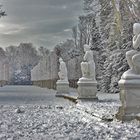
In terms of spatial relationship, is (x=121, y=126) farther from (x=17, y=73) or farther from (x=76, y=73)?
(x=17, y=73)

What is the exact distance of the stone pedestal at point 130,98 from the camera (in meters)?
11.1

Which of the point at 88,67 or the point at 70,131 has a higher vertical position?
the point at 88,67

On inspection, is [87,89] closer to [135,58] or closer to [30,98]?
[30,98]

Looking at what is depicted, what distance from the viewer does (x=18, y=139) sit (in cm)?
824

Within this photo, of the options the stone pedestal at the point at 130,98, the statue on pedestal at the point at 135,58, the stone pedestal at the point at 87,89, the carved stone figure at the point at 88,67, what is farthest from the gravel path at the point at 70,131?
the carved stone figure at the point at 88,67

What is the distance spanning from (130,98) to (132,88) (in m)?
0.29

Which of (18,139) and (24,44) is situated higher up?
(24,44)

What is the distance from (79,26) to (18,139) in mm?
65409

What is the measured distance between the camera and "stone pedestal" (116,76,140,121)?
36.6 ft

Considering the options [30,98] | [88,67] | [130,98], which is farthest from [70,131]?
[30,98]

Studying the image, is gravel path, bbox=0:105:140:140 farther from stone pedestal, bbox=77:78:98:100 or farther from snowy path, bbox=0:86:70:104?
snowy path, bbox=0:86:70:104

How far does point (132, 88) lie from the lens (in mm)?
11234

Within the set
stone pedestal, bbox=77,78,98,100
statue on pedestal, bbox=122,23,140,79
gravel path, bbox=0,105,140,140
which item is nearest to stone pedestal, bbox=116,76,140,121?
statue on pedestal, bbox=122,23,140,79

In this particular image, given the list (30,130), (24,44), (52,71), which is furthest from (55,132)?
(24,44)
